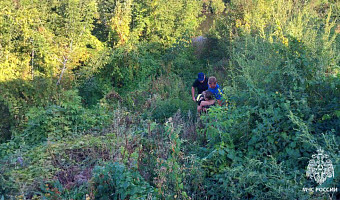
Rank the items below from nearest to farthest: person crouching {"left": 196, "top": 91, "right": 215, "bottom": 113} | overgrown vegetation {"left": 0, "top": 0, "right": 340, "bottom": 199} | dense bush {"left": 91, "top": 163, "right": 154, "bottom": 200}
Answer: dense bush {"left": 91, "top": 163, "right": 154, "bottom": 200} → overgrown vegetation {"left": 0, "top": 0, "right": 340, "bottom": 199} → person crouching {"left": 196, "top": 91, "right": 215, "bottom": 113}

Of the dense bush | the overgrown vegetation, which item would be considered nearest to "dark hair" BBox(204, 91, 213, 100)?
the overgrown vegetation

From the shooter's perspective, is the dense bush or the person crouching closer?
the dense bush

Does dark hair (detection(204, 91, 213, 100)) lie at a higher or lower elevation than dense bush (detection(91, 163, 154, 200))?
higher

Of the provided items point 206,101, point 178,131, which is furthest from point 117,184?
point 206,101

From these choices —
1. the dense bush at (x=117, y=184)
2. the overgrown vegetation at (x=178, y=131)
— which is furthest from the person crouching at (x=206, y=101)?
the dense bush at (x=117, y=184)

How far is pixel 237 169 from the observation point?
12.6 ft

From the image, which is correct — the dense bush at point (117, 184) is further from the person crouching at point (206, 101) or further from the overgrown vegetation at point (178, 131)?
the person crouching at point (206, 101)

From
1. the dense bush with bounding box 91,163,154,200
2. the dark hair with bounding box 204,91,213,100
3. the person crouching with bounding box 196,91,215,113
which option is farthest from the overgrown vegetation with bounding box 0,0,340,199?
the dark hair with bounding box 204,91,213,100

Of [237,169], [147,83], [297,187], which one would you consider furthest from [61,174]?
[147,83]

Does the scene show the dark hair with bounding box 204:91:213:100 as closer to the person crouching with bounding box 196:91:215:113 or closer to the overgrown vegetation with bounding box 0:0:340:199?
the person crouching with bounding box 196:91:215:113

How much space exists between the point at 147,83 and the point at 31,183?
741 cm

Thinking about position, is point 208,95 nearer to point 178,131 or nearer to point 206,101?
point 206,101

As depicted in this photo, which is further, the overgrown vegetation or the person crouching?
the person crouching

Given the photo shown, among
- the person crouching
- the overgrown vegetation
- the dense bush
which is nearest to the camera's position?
the dense bush
